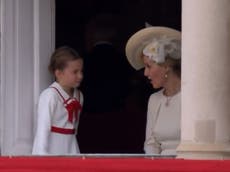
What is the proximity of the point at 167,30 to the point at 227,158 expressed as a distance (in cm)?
175

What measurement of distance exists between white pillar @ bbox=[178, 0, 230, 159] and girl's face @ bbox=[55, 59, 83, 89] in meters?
1.45

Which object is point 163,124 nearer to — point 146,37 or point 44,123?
point 146,37

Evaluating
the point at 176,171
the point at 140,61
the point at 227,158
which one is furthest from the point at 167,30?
the point at 176,171

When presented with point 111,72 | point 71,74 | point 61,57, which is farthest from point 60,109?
point 111,72

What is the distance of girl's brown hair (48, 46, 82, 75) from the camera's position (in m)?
9.55

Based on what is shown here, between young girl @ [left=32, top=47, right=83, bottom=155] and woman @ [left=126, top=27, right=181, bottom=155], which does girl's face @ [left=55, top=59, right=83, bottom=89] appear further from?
woman @ [left=126, top=27, right=181, bottom=155]

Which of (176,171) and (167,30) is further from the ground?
(167,30)

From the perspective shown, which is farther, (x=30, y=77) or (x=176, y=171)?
(x=30, y=77)

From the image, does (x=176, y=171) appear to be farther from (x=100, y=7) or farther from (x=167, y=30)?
(x=100, y=7)

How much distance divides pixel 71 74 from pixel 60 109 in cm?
26

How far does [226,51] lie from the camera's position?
8211 mm

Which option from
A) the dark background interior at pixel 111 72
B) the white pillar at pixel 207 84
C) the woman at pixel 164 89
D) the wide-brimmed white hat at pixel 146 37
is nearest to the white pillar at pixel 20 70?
the dark background interior at pixel 111 72

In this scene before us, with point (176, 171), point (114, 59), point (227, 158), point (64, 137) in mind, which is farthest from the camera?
point (114, 59)

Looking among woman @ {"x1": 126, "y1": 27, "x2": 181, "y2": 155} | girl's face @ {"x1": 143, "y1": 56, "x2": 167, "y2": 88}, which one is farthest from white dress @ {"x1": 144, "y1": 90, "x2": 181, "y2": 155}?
girl's face @ {"x1": 143, "y1": 56, "x2": 167, "y2": 88}
